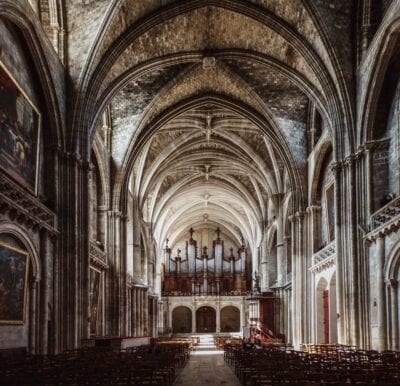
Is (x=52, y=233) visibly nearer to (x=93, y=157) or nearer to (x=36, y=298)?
(x=36, y=298)

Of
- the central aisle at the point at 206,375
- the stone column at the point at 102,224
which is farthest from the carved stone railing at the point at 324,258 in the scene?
the stone column at the point at 102,224

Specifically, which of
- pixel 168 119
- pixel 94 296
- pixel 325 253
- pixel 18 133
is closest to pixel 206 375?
pixel 18 133

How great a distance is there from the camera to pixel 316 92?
83.4 feet

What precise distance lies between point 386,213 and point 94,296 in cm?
1437

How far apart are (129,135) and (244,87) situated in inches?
248

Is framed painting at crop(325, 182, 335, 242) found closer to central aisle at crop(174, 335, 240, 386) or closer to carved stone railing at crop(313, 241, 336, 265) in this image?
carved stone railing at crop(313, 241, 336, 265)

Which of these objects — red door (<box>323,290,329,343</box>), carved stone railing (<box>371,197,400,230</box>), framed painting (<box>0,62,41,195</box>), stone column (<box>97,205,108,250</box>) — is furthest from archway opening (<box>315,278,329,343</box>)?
framed painting (<box>0,62,41,195</box>)

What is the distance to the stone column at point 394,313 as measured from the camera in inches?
730

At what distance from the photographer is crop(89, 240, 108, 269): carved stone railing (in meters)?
26.7

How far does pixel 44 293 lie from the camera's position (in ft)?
64.5

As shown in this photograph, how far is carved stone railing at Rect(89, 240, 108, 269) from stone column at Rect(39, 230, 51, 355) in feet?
18.9

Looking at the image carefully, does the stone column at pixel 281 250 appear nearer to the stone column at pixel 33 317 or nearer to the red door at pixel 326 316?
the red door at pixel 326 316

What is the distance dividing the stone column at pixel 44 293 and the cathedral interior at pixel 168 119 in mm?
58

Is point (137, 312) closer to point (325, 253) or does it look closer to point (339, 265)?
point (325, 253)
